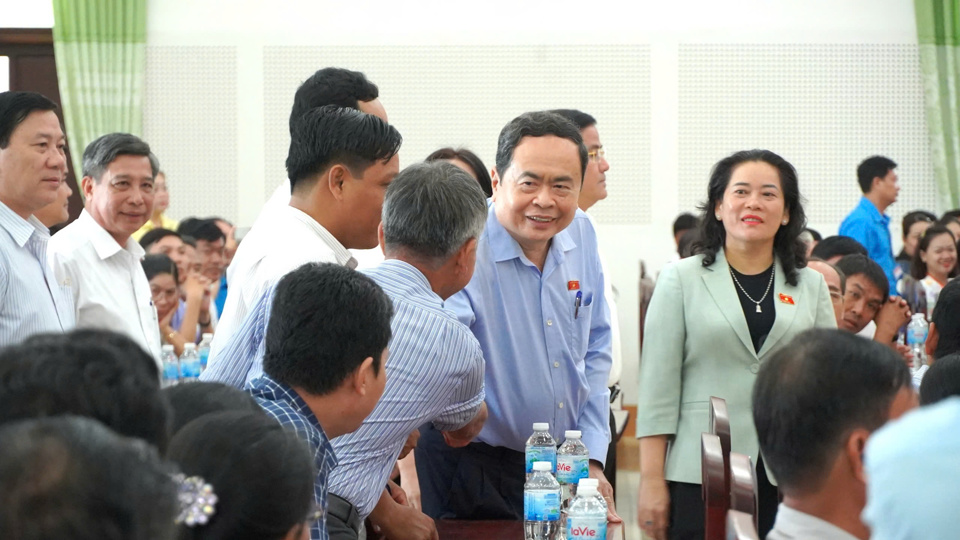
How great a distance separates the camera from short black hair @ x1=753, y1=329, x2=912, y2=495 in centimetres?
156

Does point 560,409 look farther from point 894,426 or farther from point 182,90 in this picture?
point 182,90

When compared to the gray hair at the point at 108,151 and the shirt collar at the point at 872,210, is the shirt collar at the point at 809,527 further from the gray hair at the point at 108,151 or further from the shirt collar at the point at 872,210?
the shirt collar at the point at 872,210

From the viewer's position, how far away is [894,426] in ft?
2.93

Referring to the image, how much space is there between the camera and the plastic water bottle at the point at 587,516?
2.17 m

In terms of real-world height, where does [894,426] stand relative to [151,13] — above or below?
below

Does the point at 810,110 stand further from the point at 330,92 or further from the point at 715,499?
the point at 715,499

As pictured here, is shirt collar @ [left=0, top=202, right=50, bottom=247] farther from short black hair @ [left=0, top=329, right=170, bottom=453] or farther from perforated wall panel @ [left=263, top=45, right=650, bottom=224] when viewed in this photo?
perforated wall panel @ [left=263, top=45, right=650, bottom=224]

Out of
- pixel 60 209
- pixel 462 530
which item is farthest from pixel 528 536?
pixel 60 209

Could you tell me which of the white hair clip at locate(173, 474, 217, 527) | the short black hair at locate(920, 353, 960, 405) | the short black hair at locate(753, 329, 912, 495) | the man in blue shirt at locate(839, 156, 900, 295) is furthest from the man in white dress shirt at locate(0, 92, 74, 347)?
the man in blue shirt at locate(839, 156, 900, 295)

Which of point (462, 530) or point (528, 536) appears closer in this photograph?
point (528, 536)

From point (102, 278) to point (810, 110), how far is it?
645 centimetres

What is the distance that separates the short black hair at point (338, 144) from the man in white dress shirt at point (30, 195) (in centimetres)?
89

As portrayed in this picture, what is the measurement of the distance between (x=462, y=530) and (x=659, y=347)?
78cm

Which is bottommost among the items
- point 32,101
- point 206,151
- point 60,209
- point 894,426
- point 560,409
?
point 560,409
